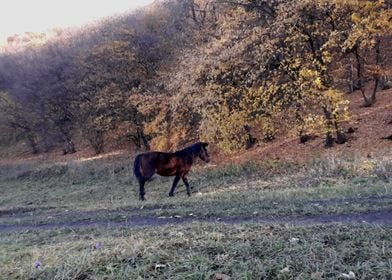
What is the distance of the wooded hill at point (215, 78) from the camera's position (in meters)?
18.9

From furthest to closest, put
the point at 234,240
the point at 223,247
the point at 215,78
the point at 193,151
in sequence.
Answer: the point at 215,78 < the point at 193,151 < the point at 234,240 < the point at 223,247

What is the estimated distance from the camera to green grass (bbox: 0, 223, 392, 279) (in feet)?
13.4

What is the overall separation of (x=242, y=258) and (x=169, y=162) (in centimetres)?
1328

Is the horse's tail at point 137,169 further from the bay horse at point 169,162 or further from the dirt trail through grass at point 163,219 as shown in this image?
the dirt trail through grass at point 163,219

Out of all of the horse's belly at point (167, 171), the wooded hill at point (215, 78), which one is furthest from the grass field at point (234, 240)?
the wooded hill at point (215, 78)

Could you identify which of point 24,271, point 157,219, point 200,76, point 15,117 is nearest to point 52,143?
point 15,117

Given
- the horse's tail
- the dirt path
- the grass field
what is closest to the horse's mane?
the horse's tail

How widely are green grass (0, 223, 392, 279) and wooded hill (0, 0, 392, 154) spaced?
44.8ft

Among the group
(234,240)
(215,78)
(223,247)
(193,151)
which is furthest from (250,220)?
(215,78)

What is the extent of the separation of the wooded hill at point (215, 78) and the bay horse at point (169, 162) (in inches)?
128

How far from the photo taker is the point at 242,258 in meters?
4.52

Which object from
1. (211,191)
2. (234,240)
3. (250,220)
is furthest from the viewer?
(211,191)

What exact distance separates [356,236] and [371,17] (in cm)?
1559

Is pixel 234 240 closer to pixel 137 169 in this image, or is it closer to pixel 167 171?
pixel 167 171
